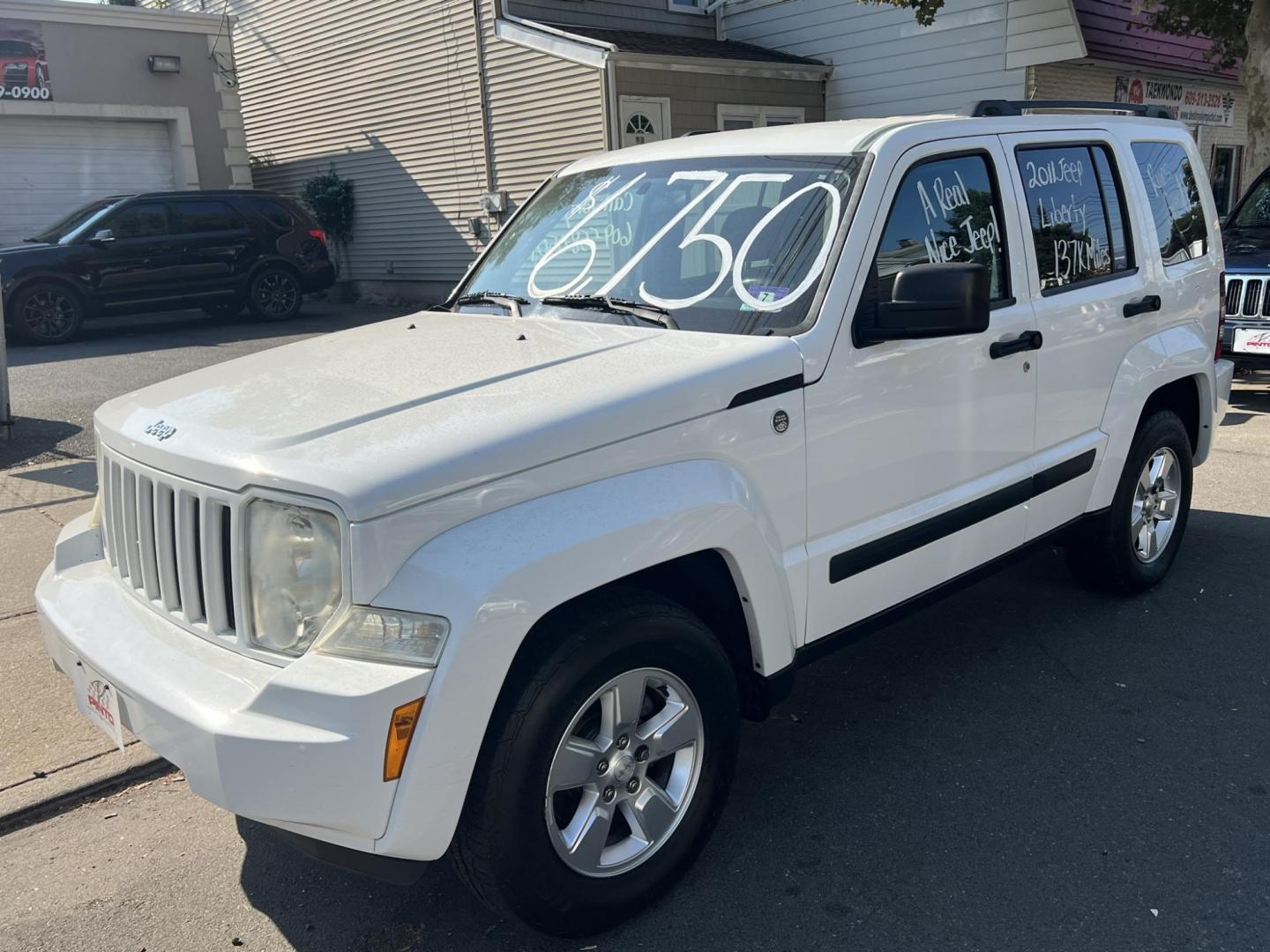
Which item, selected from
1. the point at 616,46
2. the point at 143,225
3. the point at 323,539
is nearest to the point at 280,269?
the point at 143,225

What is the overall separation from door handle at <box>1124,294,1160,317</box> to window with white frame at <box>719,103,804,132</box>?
10477mm

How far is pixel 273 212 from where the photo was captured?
1480 cm

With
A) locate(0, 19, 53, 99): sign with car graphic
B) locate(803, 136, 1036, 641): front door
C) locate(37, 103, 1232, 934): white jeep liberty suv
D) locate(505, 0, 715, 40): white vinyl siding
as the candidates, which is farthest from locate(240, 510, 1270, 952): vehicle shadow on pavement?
locate(0, 19, 53, 99): sign with car graphic

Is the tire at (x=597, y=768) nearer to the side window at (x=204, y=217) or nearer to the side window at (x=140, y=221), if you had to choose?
the side window at (x=140, y=221)

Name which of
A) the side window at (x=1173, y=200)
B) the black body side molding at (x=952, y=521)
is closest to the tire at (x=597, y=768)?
the black body side molding at (x=952, y=521)

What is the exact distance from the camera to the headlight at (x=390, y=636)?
2266 mm

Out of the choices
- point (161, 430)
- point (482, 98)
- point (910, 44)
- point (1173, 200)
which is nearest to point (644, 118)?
point (482, 98)

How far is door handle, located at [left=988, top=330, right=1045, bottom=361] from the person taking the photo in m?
3.64

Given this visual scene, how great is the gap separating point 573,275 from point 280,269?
1236cm

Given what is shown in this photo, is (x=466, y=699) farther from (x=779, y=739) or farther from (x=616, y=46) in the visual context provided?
(x=616, y=46)

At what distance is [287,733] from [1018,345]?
2.72m

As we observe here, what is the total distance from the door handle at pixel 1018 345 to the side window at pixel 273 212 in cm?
1301

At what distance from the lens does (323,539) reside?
2.34m

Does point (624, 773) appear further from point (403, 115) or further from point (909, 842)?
point (403, 115)
